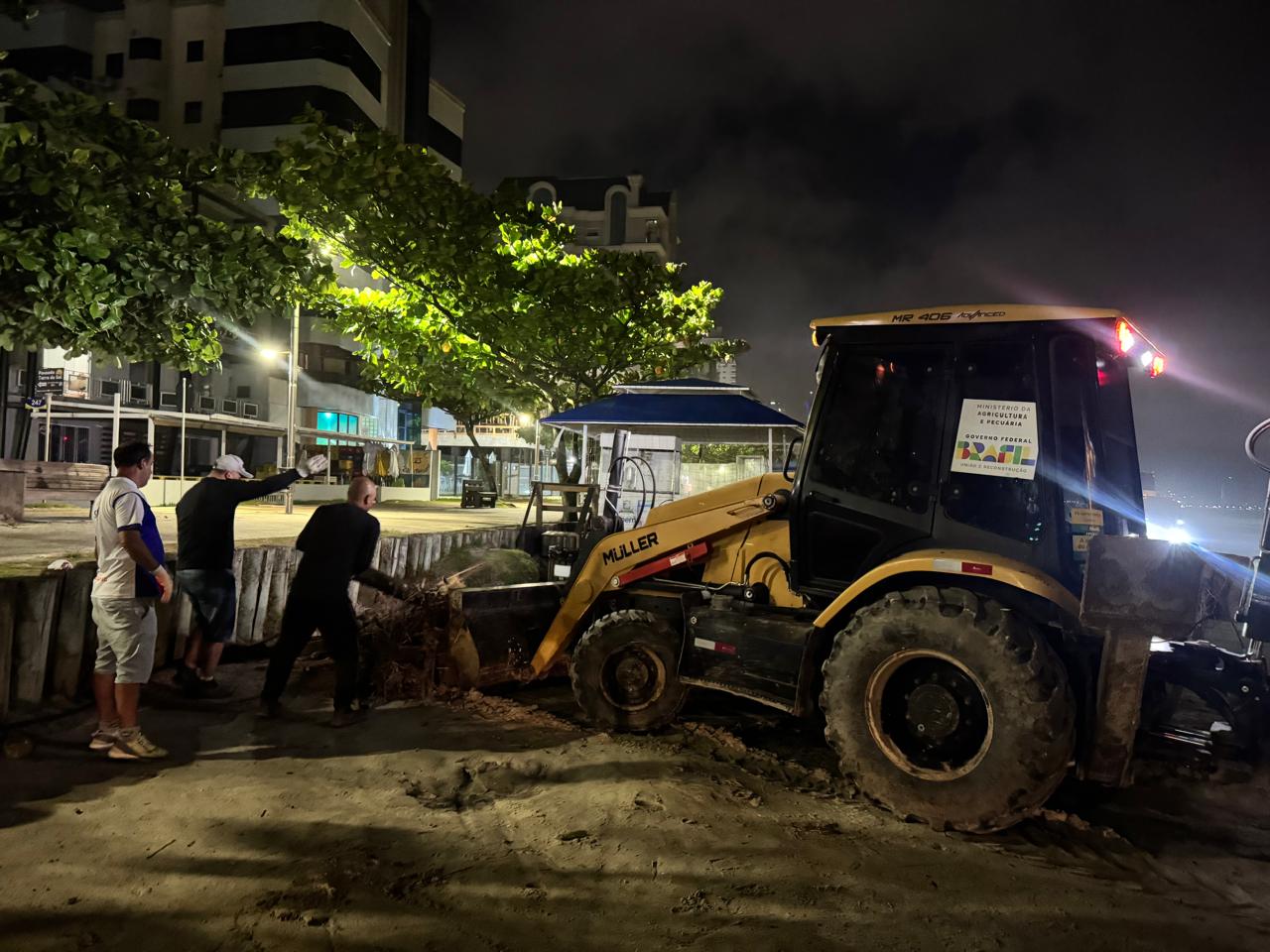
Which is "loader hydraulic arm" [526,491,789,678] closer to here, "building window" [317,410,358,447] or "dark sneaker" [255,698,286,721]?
"dark sneaker" [255,698,286,721]

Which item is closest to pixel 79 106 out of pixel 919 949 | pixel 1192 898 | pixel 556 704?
pixel 556 704

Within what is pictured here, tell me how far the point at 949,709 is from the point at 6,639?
5879 millimetres

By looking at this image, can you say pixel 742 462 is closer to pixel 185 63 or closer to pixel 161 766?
pixel 161 766

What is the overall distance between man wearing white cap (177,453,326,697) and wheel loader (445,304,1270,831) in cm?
336

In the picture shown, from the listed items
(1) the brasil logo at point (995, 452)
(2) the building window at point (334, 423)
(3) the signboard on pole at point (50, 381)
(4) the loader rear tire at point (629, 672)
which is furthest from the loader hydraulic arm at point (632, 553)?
(2) the building window at point (334, 423)

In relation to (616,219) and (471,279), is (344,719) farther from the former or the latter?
(616,219)

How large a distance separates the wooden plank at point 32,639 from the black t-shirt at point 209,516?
974 millimetres

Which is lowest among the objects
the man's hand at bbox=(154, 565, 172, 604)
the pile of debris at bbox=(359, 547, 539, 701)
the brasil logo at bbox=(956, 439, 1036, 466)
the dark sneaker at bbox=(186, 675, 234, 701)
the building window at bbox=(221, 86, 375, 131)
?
the dark sneaker at bbox=(186, 675, 234, 701)

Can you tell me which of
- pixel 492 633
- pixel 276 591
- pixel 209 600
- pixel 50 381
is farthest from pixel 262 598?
pixel 50 381

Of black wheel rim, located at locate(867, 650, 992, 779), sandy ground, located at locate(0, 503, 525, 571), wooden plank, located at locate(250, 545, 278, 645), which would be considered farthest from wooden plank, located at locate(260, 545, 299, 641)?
black wheel rim, located at locate(867, 650, 992, 779)

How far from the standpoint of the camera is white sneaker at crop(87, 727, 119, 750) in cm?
460

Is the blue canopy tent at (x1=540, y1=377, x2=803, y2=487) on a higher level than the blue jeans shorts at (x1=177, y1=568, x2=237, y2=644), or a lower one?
higher

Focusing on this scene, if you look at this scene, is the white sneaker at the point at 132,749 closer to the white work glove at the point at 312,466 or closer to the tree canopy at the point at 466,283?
the white work glove at the point at 312,466

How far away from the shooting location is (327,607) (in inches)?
217
